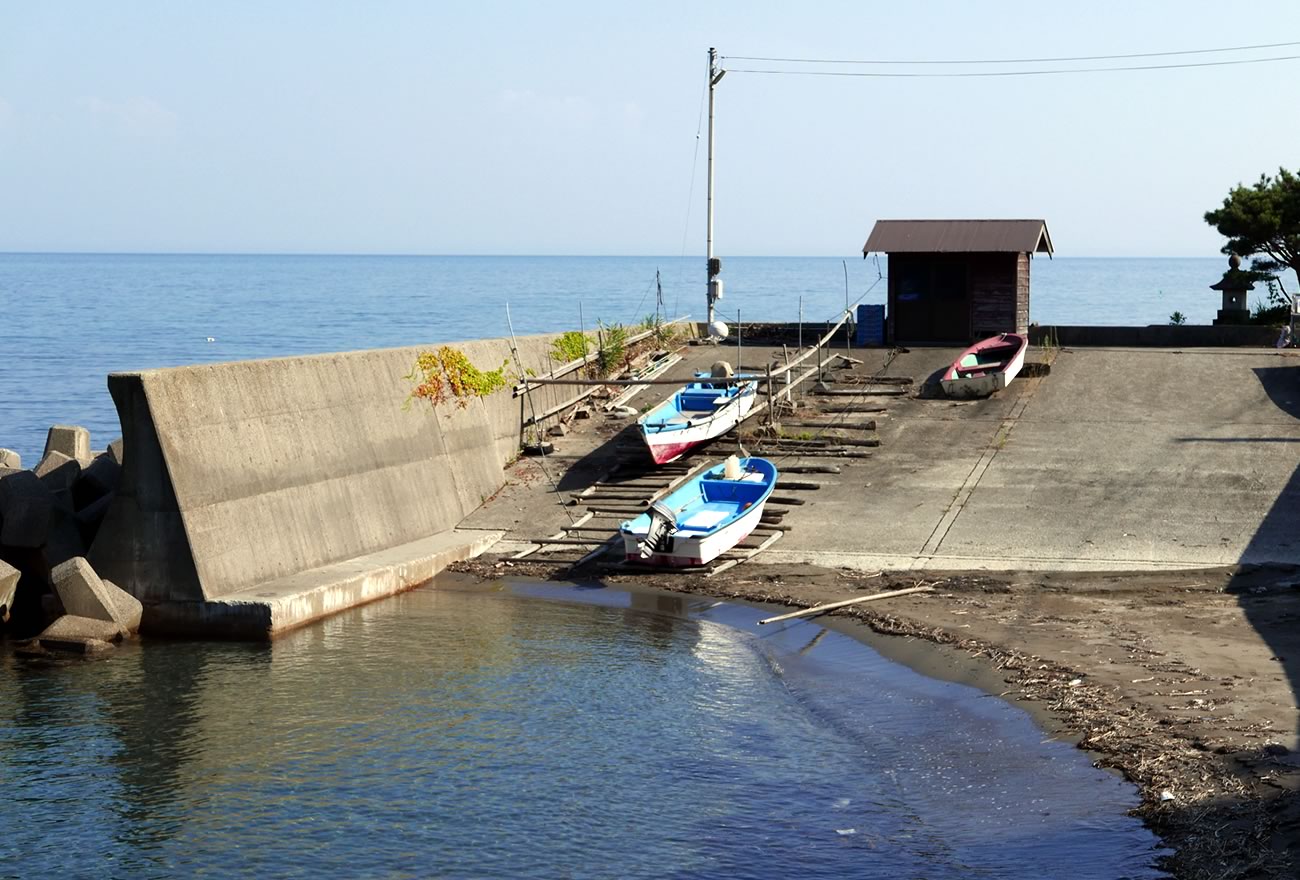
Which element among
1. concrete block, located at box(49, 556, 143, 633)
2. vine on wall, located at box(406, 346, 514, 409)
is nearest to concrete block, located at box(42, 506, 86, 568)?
concrete block, located at box(49, 556, 143, 633)

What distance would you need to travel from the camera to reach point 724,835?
12906mm

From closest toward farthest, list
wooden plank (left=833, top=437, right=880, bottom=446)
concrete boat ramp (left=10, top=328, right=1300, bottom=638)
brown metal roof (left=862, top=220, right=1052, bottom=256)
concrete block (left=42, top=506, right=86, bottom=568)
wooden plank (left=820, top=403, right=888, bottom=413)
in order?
1. concrete boat ramp (left=10, top=328, right=1300, bottom=638)
2. concrete block (left=42, top=506, right=86, bottom=568)
3. wooden plank (left=833, top=437, right=880, bottom=446)
4. wooden plank (left=820, top=403, right=888, bottom=413)
5. brown metal roof (left=862, top=220, right=1052, bottom=256)

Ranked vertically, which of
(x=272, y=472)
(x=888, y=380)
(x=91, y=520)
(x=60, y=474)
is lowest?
(x=91, y=520)

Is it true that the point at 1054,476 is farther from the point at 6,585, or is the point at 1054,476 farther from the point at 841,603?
the point at 6,585

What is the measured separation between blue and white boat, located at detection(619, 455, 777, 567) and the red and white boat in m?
7.17

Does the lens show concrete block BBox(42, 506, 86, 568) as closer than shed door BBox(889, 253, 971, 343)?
Yes

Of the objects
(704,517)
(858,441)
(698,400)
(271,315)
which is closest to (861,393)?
(858,441)

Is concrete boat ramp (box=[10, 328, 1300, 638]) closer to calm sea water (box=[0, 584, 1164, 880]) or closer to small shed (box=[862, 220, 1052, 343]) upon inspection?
calm sea water (box=[0, 584, 1164, 880])

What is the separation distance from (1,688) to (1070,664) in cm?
1292

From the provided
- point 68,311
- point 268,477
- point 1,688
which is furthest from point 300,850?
point 68,311

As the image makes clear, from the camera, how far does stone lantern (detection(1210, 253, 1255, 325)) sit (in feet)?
128

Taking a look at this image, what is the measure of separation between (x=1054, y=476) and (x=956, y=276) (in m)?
11.8

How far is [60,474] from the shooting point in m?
22.0

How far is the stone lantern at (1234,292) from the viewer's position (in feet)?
128
